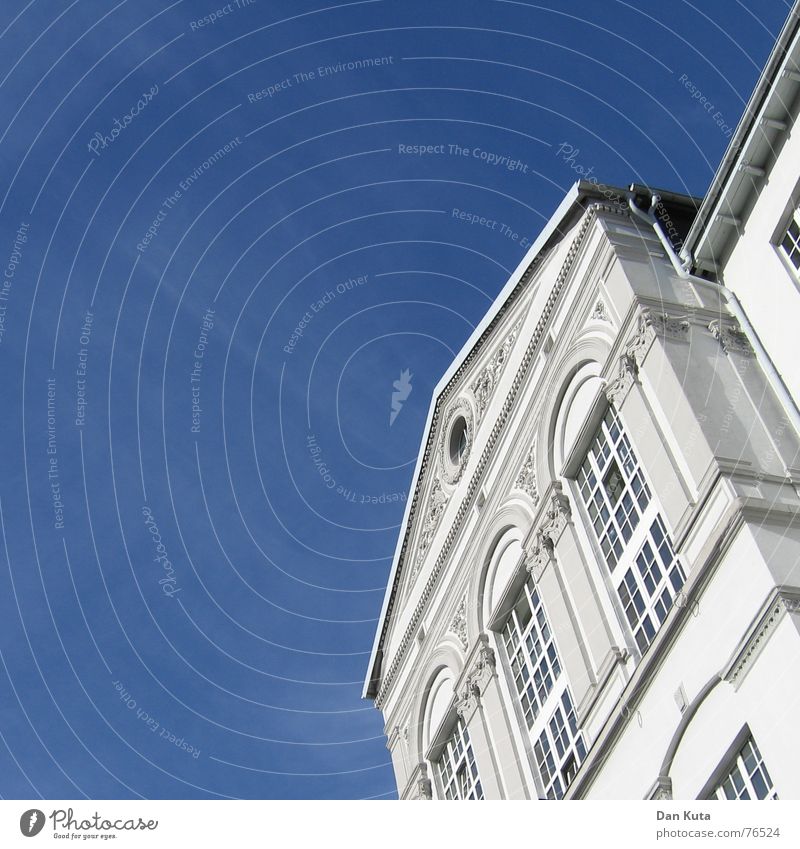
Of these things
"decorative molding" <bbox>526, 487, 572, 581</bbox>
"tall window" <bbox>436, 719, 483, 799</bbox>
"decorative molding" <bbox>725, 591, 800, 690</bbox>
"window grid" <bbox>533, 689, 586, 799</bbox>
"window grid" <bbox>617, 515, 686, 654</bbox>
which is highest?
"decorative molding" <bbox>526, 487, 572, 581</bbox>

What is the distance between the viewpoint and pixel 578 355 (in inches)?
1042

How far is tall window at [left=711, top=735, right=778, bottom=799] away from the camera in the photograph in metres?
17.0

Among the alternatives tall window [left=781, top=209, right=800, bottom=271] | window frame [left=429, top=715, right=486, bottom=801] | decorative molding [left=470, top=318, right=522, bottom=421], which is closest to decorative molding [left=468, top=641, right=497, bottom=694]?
window frame [left=429, top=715, right=486, bottom=801]

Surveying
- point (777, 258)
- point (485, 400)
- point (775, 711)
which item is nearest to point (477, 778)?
point (485, 400)

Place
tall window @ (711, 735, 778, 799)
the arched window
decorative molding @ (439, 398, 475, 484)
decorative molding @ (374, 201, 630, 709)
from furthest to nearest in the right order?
decorative molding @ (439, 398, 475, 484) → the arched window → decorative molding @ (374, 201, 630, 709) → tall window @ (711, 735, 778, 799)

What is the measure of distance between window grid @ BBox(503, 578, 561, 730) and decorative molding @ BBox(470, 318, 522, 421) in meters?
7.03

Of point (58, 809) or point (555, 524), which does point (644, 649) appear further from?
point (58, 809)

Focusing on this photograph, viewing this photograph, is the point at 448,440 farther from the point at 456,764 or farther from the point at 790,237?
the point at 790,237

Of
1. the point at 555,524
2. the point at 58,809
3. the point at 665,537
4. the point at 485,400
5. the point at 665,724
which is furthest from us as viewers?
the point at 485,400

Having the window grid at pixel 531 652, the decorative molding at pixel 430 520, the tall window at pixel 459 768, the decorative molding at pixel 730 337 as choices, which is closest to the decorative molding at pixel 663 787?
the window grid at pixel 531 652

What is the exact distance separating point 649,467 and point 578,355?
5.22m

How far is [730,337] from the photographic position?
2342cm

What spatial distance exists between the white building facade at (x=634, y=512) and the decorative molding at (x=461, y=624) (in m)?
0.07

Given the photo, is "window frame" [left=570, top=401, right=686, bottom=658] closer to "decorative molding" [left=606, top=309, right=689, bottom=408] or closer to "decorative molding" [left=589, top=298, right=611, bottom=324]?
"decorative molding" [left=606, top=309, right=689, bottom=408]
